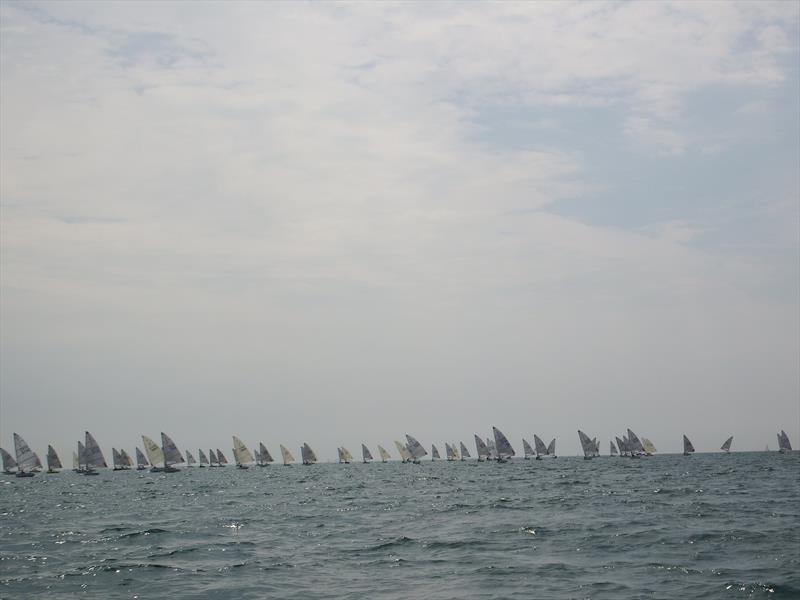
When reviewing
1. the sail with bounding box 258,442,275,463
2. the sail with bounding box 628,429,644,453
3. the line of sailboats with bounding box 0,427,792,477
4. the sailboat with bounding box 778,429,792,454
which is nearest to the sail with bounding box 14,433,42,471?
the line of sailboats with bounding box 0,427,792,477

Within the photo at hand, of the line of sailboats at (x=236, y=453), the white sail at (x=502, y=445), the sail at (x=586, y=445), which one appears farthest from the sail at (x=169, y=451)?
the sail at (x=586, y=445)

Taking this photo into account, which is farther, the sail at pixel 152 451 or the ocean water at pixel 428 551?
the sail at pixel 152 451

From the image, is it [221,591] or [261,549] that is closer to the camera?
[221,591]

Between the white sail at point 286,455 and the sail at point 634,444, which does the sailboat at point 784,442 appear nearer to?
the sail at point 634,444


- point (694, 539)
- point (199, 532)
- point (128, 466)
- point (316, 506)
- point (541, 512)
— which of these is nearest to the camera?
point (694, 539)

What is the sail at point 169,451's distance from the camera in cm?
13362

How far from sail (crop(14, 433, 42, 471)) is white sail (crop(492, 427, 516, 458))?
269ft

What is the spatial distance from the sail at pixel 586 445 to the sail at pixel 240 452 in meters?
70.9

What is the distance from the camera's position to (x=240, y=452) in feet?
518

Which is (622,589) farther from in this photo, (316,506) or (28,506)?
(28,506)

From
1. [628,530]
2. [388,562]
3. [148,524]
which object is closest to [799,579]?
[628,530]

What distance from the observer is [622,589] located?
19859mm

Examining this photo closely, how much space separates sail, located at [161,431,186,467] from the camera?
5261 inches

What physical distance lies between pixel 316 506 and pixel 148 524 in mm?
13429
